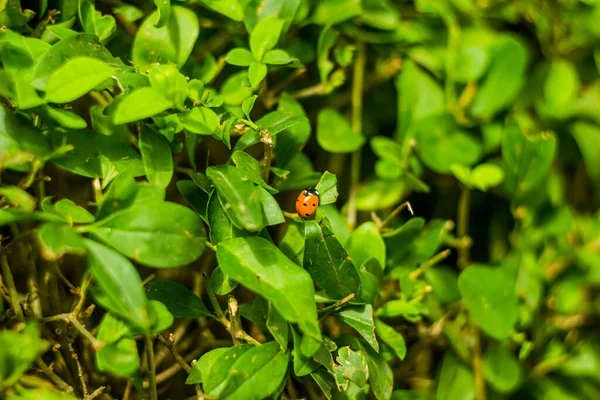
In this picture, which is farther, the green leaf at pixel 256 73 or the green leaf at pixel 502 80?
the green leaf at pixel 502 80

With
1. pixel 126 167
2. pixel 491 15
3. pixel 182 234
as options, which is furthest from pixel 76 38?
pixel 491 15

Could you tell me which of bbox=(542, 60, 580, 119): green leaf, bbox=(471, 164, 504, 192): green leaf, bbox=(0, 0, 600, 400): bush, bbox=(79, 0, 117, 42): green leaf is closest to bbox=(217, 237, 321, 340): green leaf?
bbox=(0, 0, 600, 400): bush

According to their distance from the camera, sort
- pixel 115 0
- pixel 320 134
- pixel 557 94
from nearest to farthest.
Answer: pixel 115 0 → pixel 320 134 → pixel 557 94

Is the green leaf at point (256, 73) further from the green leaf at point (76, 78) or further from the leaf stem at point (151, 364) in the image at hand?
the leaf stem at point (151, 364)

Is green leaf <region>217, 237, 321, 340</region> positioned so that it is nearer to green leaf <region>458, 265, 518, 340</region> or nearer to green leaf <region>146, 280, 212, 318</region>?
green leaf <region>146, 280, 212, 318</region>

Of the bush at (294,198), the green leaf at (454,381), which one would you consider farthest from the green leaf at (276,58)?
the green leaf at (454,381)

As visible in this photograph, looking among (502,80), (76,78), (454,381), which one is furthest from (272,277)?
(502,80)

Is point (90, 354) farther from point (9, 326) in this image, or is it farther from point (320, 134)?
point (320, 134)
